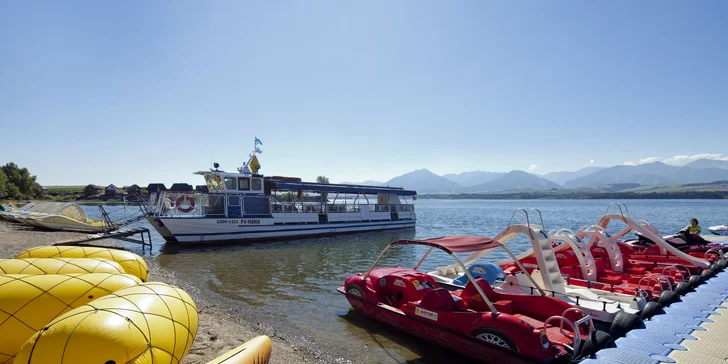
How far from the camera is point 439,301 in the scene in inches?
313

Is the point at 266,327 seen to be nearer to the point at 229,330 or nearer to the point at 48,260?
the point at 229,330

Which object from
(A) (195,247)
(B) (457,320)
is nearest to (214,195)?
(A) (195,247)

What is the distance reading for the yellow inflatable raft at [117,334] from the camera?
4.16 m

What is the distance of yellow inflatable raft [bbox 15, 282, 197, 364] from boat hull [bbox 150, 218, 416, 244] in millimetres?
20793

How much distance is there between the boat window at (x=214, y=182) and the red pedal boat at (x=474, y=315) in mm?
19033

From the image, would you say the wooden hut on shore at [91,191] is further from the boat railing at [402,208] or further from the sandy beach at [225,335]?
the sandy beach at [225,335]

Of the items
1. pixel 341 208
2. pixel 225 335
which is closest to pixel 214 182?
pixel 341 208

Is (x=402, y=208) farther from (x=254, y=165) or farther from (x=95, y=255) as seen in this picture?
(x=95, y=255)

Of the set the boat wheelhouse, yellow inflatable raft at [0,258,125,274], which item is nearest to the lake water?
the boat wheelhouse

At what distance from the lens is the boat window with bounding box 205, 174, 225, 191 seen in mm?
26516

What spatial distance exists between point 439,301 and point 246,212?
2220 cm

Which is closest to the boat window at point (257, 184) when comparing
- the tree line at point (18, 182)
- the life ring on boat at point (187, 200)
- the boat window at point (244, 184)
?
the boat window at point (244, 184)

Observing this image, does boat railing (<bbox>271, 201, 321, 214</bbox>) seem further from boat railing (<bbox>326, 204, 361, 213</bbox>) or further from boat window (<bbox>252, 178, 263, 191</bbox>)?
boat window (<bbox>252, 178, 263, 191</bbox>)

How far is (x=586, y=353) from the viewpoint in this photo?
658 centimetres
